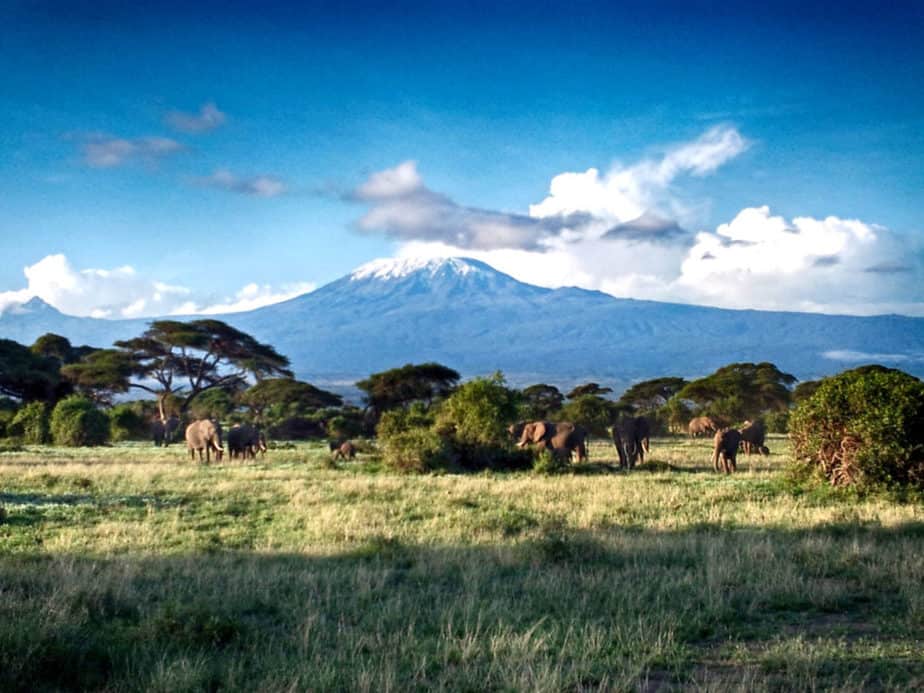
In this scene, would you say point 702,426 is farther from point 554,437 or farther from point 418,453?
point 418,453

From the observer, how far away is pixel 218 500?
16500 mm

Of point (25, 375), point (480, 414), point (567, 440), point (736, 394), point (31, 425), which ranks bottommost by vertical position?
point (567, 440)

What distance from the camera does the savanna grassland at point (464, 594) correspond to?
19.2 ft

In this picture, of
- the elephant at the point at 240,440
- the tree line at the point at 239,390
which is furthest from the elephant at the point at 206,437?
the tree line at the point at 239,390

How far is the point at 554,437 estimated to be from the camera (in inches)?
1002

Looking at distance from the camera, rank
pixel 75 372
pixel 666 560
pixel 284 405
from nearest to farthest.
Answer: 1. pixel 666 560
2. pixel 75 372
3. pixel 284 405

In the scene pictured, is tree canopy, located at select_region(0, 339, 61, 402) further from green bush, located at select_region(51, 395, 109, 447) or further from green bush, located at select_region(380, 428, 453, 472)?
green bush, located at select_region(380, 428, 453, 472)

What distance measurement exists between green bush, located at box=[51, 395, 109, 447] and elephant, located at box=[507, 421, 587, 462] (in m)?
23.8

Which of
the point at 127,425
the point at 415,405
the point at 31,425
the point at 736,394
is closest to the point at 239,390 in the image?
the point at 127,425

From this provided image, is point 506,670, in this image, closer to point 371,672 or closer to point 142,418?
point 371,672

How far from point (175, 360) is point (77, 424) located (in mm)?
16350

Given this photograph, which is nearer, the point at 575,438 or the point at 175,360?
the point at 575,438

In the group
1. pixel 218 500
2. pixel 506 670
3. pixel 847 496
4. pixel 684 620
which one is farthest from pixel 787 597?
pixel 218 500

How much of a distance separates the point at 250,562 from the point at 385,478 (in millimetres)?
11329
